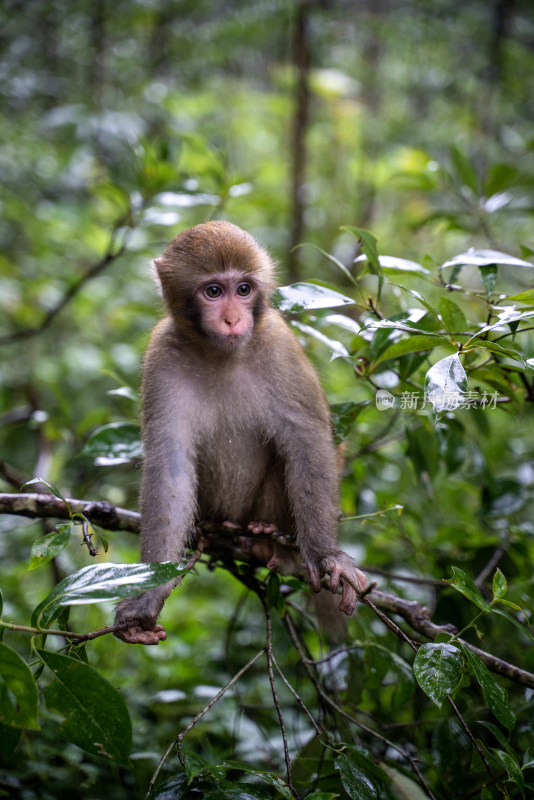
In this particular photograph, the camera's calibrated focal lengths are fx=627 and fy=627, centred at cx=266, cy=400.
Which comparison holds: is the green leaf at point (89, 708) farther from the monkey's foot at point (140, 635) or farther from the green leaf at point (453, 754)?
the green leaf at point (453, 754)

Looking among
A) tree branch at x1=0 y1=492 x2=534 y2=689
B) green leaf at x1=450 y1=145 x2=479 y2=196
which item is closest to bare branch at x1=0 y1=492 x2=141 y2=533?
tree branch at x1=0 y1=492 x2=534 y2=689

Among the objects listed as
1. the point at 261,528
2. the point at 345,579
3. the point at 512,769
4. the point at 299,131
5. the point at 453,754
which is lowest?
the point at 453,754

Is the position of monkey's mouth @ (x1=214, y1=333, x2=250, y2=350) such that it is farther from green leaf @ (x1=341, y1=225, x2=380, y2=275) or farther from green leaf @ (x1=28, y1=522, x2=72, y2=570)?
green leaf @ (x1=28, y1=522, x2=72, y2=570)

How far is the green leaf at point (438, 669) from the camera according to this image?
1.80m

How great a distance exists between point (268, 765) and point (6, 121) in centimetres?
605

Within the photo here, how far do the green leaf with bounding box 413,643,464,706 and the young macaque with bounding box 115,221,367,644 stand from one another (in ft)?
2.47

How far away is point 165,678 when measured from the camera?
13.3 ft

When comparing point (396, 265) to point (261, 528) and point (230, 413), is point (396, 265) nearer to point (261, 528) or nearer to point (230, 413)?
point (230, 413)

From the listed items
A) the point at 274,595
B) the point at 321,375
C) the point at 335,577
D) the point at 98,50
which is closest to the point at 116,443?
the point at 274,595

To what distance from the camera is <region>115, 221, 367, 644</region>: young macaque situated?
107 inches

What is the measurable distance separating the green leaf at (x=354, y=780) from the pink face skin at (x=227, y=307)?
5.40 ft

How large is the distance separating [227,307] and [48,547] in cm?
132

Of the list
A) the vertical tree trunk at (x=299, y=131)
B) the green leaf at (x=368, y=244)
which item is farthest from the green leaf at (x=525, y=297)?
the vertical tree trunk at (x=299, y=131)

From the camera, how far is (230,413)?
295 centimetres
